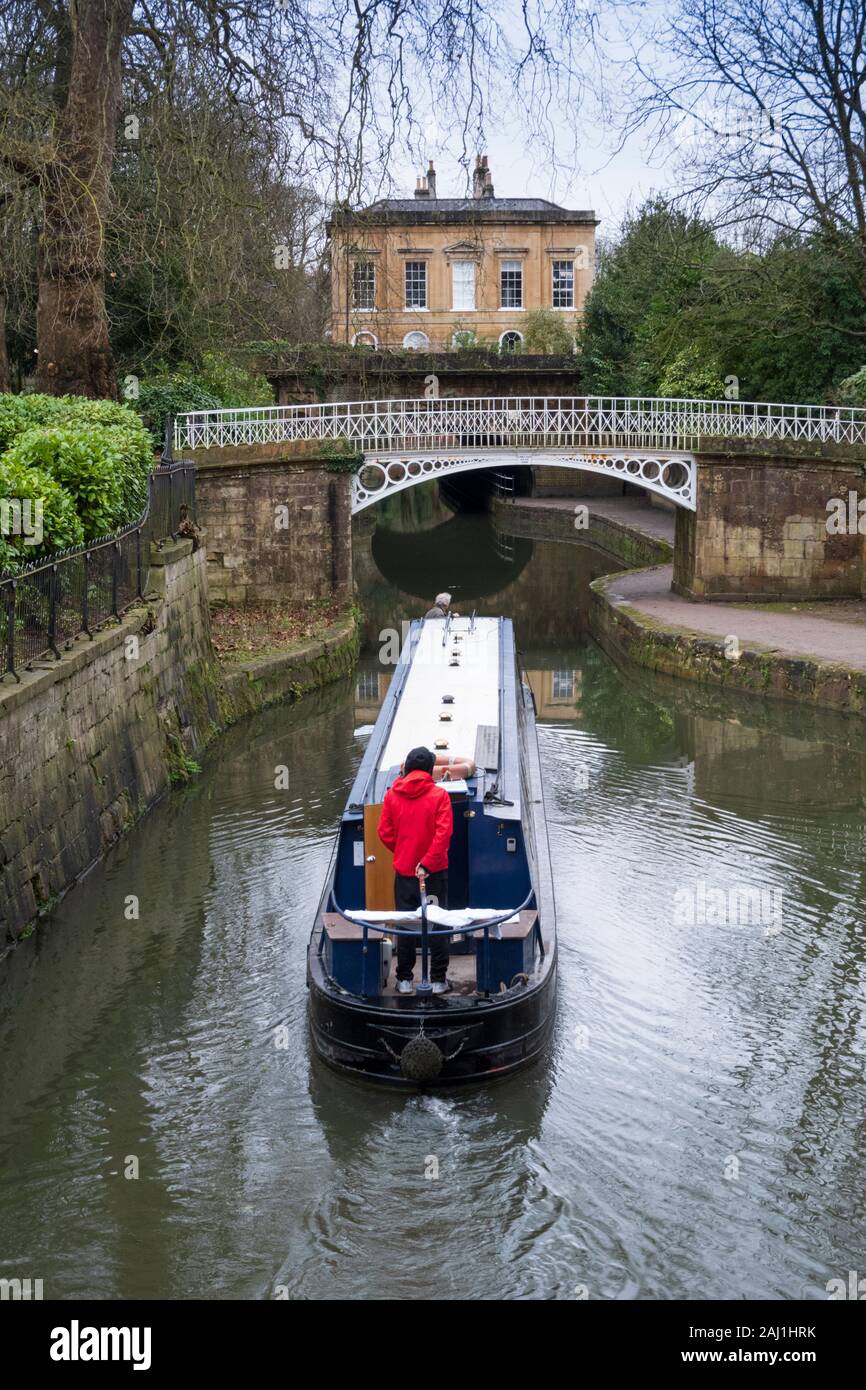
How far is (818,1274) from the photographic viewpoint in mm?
7848

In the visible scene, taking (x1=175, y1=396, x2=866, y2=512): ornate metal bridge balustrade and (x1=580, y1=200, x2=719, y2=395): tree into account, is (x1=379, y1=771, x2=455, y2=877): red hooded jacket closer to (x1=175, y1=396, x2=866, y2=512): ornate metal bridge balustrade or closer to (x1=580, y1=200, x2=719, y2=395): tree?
(x1=175, y1=396, x2=866, y2=512): ornate metal bridge balustrade

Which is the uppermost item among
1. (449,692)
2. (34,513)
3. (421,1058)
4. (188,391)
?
(188,391)

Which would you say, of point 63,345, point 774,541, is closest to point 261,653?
point 63,345

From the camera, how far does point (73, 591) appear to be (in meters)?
14.3

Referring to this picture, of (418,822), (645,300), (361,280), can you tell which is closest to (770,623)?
(361,280)

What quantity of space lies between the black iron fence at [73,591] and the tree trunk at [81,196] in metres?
2.39

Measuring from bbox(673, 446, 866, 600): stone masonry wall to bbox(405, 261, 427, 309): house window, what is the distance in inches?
1066

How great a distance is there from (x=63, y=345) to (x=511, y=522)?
93.6ft

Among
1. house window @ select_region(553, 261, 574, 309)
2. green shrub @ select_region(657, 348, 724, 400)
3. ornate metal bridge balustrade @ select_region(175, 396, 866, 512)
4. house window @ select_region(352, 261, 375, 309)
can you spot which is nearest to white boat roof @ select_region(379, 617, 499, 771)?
house window @ select_region(352, 261, 375, 309)

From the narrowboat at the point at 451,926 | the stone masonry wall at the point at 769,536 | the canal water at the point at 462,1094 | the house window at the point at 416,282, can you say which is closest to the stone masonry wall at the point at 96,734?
the canal water at the point at 462,1094

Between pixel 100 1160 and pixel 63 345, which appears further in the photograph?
pixel 63 345

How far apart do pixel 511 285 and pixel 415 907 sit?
4564cm

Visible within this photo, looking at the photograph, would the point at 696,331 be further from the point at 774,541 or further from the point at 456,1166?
the point at 456,1166

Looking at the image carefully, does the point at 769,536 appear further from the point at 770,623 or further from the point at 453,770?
the point at 453,770
